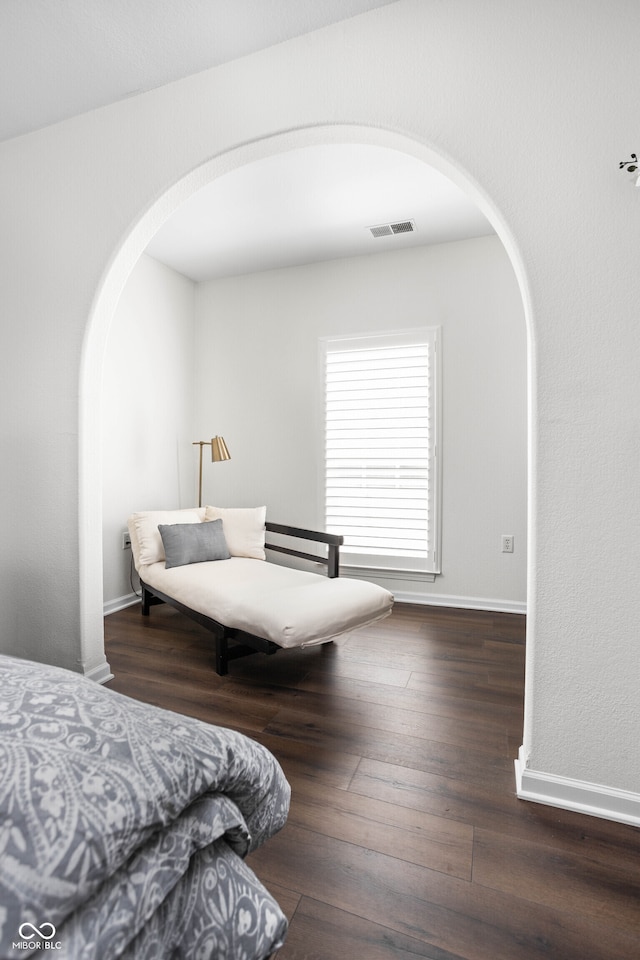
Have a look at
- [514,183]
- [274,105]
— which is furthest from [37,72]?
[514,183]

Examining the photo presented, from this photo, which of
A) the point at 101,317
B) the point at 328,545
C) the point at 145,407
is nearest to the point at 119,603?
the point at 145,407

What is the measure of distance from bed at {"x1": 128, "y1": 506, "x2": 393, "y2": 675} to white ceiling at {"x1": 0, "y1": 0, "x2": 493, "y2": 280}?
2111mm

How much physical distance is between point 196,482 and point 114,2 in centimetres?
350

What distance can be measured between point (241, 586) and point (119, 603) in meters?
1.52

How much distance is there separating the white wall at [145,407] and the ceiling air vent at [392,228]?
6.14 feet

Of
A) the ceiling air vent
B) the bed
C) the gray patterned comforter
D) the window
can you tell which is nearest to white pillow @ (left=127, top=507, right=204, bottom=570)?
the bed

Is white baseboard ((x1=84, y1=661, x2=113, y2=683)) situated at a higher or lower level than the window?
lower

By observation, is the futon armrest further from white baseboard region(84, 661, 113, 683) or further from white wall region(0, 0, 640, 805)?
white wall region(0, 0, 640, 805)

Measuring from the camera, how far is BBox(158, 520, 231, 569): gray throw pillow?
359 cm

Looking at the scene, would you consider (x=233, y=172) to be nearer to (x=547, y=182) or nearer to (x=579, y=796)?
(x=547, y=182)

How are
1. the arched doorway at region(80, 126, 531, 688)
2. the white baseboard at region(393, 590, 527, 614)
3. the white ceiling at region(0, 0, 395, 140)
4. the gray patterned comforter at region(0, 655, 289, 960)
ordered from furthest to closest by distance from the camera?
1. the white baseboard at region(393, 590, 527, 614)
2. the arched doorway at region(80, 126, 531, 688)
3. the white ceiling at region(0, 0, 395, 140)
4. the gray patterned comforter at region(0, 655, 289, 960)

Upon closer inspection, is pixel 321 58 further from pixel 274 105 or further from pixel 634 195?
pixel 634 195

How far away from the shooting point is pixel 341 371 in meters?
4.25

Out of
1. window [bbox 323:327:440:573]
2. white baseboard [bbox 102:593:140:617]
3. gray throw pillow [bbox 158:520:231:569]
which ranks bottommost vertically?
white baseboard [bbox 102:593:140:617]
